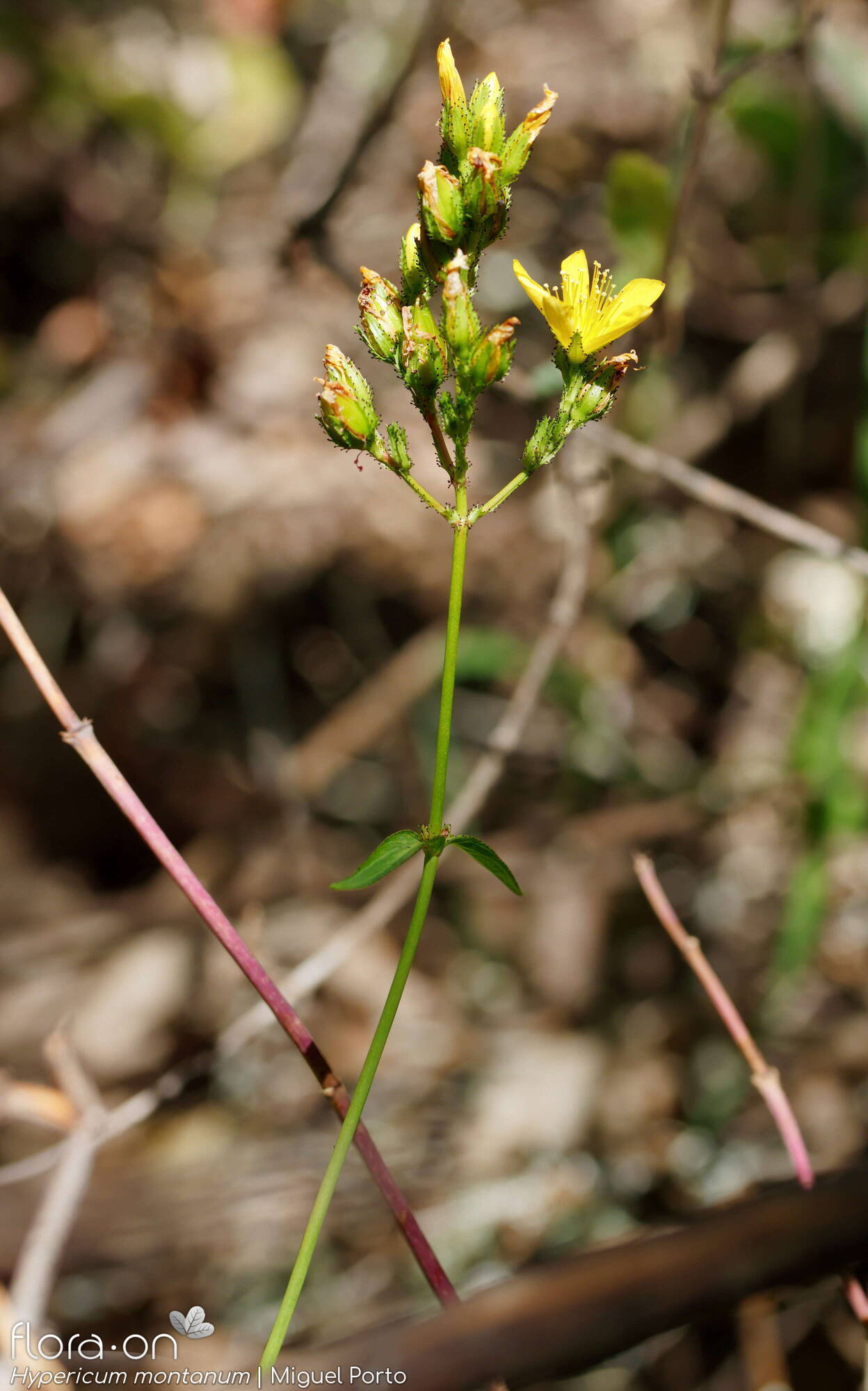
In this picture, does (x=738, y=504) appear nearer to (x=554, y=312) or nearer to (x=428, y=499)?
(x=554, y=312)

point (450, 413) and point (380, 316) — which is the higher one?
point (380, 316)

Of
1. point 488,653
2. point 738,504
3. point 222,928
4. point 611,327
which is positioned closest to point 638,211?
point 738,504

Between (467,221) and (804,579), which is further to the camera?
(804,579)

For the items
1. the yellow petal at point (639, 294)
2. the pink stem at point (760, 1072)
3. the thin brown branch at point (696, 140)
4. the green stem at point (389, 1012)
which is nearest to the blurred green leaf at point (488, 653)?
the thin brown branch at point (696, 140)

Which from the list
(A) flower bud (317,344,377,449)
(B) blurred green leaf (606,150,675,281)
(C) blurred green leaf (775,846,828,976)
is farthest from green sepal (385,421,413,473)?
(C) blurred green leaf (775,846,828,976)

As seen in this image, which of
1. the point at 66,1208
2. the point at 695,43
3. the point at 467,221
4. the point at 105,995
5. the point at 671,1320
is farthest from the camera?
the point at 695,43

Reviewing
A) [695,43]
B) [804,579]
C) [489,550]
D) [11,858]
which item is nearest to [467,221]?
[489,550]

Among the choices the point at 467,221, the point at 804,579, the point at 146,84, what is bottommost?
the point at 467,221

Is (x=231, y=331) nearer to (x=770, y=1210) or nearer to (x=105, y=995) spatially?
(x=105, y=995)
